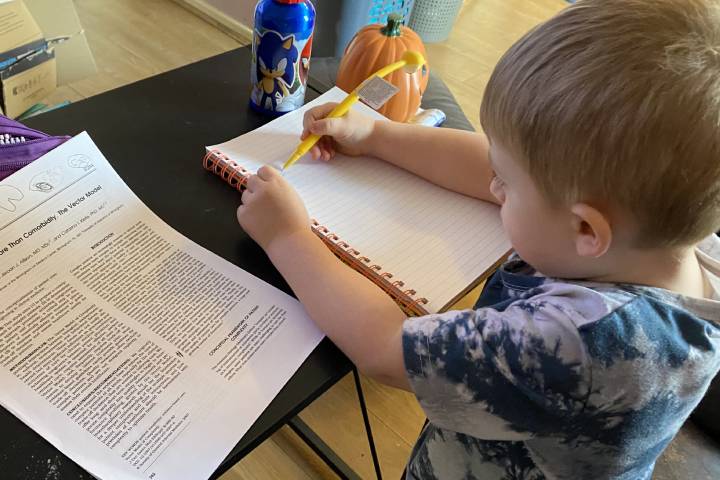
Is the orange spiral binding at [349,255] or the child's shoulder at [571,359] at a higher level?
the child's shoulder at [571,359]

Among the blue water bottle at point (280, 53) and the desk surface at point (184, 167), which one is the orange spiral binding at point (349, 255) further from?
the blue water bottle at point (280, 53)

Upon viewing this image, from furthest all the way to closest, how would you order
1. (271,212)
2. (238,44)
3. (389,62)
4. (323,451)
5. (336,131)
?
(238,44) → (323,451) → (389,62) → (336,131) → (271,212)

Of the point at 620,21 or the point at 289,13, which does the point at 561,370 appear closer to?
the point at 620,21

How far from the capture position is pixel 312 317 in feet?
1.83

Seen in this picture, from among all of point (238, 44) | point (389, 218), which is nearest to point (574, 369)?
point (389, 218)

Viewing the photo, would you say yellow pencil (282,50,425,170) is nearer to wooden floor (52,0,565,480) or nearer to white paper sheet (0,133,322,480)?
white paper sheet (0,133,322,480)

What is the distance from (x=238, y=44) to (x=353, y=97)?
163 cm

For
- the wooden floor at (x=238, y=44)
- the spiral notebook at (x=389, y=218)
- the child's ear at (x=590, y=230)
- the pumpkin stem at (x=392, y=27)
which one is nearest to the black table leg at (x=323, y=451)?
the wooden floor at (x=238, y=44)

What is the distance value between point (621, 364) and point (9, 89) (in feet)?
4.60

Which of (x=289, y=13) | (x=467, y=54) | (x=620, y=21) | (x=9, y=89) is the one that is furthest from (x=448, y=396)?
(x=467, y=54)

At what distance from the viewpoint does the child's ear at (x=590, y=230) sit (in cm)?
43

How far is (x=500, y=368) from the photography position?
17.8 inches

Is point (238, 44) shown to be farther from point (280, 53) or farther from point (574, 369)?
point (574, 369)

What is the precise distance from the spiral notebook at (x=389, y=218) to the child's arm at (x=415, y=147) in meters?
0.01
